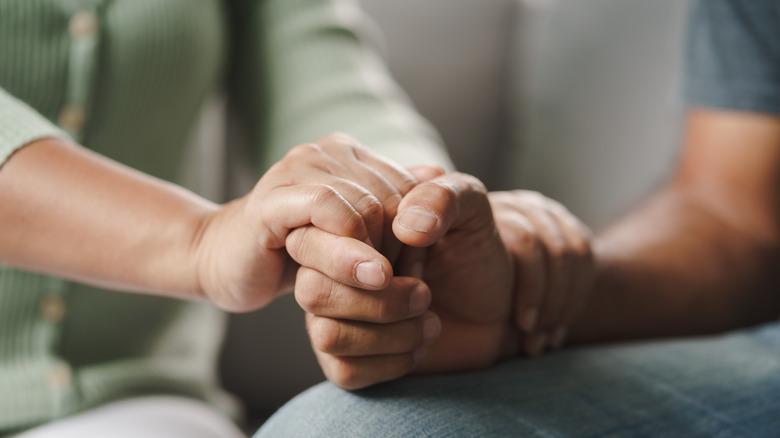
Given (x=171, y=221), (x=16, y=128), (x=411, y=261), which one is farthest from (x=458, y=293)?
(x=16, y=128)

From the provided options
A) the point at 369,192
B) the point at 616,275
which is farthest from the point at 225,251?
the point at 616,275

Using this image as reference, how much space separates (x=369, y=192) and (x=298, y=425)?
136 mm

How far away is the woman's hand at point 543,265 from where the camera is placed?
0.43 metres

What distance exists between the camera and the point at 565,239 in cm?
46

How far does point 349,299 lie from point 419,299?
0.04 metres

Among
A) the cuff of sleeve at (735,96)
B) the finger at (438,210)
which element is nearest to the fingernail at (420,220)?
the finger at (438,210)

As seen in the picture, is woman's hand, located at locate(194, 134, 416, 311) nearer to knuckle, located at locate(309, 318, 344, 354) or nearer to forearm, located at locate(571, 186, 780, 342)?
knuckle, located at locate(309, 318, 344, 354)

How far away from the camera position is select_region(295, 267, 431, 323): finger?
0.32m

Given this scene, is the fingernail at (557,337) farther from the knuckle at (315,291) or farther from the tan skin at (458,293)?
the knuckle at (315,291)

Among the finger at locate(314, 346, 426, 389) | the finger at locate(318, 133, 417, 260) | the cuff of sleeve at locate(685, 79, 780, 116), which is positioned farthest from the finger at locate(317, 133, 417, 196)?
the cuff of sleeve at locate(685, 79, 780, 116)

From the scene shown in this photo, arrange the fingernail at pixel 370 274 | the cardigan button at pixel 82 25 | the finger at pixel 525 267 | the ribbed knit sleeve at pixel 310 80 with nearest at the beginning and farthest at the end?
the fingernail at pixel 370 274
the finger at pixel 525 267
the cardigan button at pixel 82 25
the ribbed knit sleeve at pixel 310 80

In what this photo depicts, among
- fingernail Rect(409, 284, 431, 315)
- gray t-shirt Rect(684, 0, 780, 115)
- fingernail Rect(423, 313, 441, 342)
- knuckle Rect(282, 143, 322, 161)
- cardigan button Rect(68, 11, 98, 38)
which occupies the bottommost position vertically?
fingernail Rect(423, 313, 441, 342)

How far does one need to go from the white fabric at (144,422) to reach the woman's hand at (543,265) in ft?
0.96

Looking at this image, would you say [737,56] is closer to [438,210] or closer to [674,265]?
[674,265]
